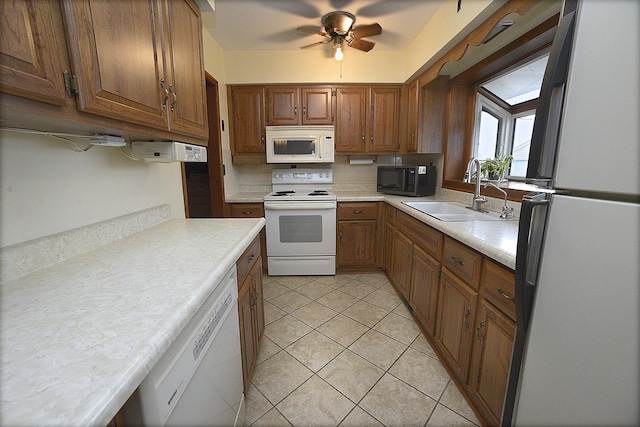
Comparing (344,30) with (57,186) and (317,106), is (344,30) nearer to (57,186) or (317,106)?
(317,106)

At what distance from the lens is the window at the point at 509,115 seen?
185cm

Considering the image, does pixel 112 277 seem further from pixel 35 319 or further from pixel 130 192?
pixel 130 192

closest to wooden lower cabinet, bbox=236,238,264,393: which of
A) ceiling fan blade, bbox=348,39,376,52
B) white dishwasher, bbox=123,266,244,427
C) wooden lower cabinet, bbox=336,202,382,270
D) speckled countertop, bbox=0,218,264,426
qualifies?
white dishwasher, bbox=123,266,244,427

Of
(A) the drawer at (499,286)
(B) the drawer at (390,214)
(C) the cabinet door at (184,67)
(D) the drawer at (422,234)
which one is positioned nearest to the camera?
(A) the drawer at (499,286)

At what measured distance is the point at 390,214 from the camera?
2607 mm

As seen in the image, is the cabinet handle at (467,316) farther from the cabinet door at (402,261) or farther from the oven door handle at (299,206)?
the oven door handle at (299,206)

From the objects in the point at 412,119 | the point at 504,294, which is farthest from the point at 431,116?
the point at 504,294

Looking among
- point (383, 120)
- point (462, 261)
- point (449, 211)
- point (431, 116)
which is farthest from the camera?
point (383, 120)

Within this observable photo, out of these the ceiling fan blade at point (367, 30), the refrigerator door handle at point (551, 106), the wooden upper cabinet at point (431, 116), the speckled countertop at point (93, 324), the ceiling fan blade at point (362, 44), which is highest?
the ceiling fan blade at point (367, 30)

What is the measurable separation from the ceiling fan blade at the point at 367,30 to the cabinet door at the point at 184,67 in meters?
1.28

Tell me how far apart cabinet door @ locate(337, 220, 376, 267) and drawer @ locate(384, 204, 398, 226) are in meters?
0.17

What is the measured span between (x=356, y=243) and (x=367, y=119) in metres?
1.44

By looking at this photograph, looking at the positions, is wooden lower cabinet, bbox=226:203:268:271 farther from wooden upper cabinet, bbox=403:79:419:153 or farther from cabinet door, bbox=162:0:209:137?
wooden upper cabinet, bbox=403:79:419:153

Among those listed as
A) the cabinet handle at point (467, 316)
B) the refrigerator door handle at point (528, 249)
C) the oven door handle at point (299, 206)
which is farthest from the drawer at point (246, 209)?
the refrigerator door handle at point (528, 249)
